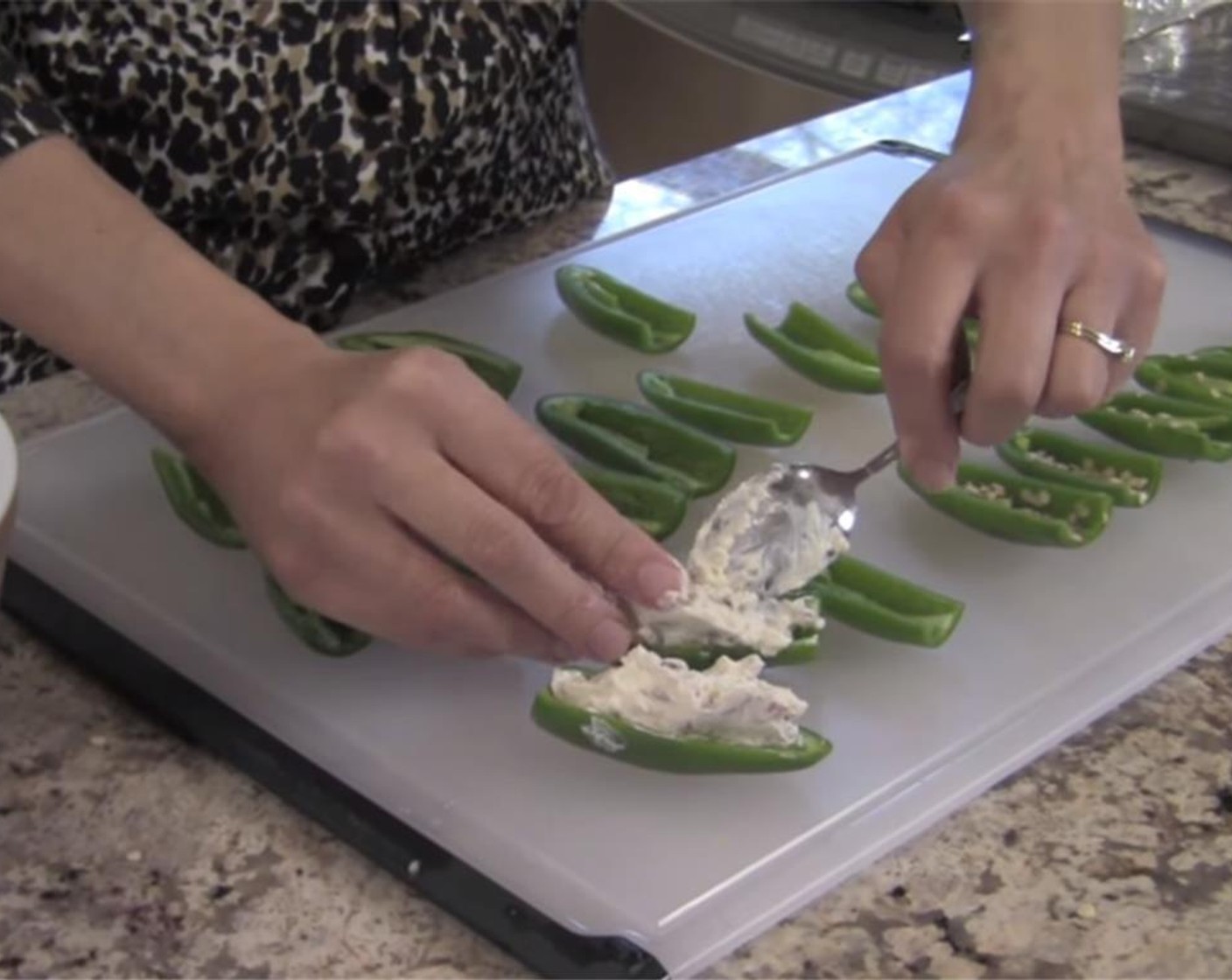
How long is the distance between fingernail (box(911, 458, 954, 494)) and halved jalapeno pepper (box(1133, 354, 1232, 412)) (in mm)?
290

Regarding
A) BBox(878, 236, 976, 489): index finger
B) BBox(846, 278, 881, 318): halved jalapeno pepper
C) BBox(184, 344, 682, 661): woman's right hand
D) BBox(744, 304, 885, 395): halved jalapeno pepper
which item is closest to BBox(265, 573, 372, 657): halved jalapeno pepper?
BBox(184, 344, 682, 661): woman's right hand

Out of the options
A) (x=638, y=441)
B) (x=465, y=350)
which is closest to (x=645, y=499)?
(x=638, y=441)

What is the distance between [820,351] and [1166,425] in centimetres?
23

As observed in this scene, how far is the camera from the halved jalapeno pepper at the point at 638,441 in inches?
42.3

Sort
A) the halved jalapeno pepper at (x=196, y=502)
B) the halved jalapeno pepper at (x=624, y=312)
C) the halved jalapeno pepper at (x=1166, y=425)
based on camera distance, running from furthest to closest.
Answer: the halved jalapeno pepper at (x=624, y=312) → the halved jalapeno pepper at (x=1166, y=425) → the halved jalapeno pepper at (x=196, y=502)

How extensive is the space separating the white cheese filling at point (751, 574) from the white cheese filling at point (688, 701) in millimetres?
27

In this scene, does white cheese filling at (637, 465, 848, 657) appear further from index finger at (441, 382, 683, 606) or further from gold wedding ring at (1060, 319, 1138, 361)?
gold wedding ring at (1060, 319, 1138, 361)

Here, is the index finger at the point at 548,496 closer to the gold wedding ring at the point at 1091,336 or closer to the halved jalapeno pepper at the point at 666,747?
the halved jalapeno pepper at the point at 666,747

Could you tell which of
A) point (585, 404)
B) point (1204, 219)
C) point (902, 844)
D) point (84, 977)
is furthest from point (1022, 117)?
point (84, 977)

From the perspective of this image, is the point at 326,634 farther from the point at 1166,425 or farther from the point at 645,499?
the point at 1166,425

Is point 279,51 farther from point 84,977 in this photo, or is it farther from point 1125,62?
point 1125,62

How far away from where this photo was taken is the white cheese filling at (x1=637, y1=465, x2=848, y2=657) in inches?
33.5

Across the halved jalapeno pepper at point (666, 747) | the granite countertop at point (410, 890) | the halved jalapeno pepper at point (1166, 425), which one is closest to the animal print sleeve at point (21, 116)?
the granite countertop at point (410, 890)

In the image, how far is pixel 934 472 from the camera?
0.94m
